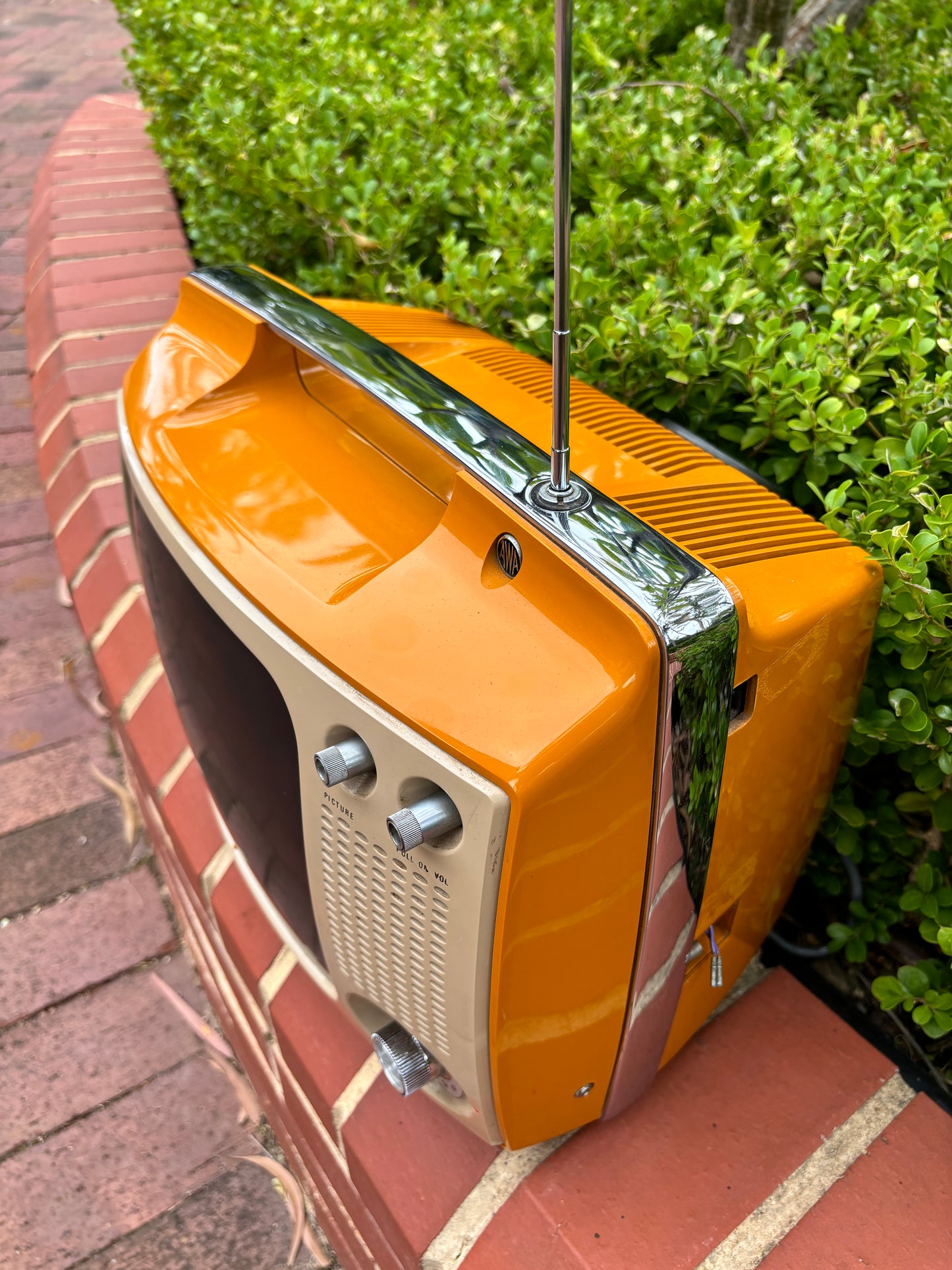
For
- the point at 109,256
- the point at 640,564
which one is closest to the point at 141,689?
the point at 640,564

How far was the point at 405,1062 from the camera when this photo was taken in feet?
2.69

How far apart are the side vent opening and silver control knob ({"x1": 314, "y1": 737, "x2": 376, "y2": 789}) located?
8 centimetres

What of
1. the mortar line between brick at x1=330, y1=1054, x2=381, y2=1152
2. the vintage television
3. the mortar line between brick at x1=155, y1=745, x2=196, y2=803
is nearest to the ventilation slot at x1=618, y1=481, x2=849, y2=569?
the vintage television

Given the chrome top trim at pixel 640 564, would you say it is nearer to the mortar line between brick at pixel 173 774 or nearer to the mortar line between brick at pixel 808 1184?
the mortar line between brick at pixel 808 1184

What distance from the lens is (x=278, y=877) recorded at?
0.91 metres

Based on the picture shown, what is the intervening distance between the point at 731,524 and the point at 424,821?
33cm

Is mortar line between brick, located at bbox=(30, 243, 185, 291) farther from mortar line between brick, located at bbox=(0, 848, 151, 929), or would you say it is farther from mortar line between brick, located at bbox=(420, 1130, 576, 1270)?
mortar line between brick, located at bbox=(420, 1130, 576, 1270)

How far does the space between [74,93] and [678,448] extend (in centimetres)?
393

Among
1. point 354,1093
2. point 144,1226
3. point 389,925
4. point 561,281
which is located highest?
point 561,281

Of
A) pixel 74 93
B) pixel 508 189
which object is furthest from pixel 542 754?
pixel 74 93

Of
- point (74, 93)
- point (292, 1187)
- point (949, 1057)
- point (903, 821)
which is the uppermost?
point (74, 93)

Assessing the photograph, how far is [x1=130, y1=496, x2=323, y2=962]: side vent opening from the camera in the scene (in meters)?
0.75

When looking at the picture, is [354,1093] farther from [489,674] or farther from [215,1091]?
[489,674]

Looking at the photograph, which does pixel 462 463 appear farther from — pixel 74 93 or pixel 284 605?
pixel 74 93
